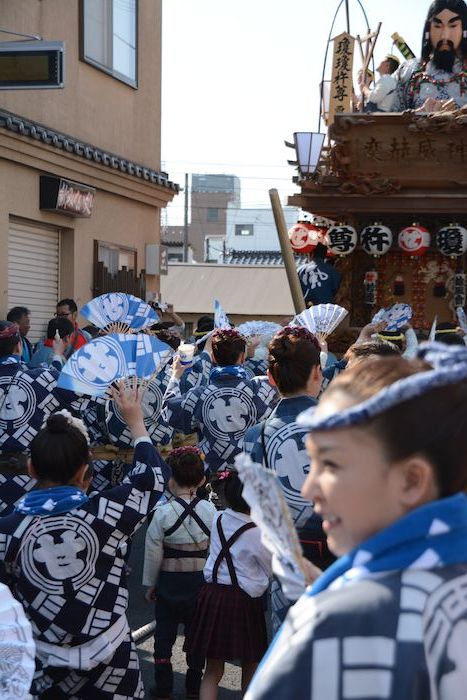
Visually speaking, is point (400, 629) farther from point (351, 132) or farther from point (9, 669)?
point (351, 132)

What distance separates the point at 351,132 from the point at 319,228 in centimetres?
177

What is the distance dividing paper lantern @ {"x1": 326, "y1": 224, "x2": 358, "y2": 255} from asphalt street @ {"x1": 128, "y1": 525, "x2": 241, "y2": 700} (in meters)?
6.04

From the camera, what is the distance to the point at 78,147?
13.6 metres

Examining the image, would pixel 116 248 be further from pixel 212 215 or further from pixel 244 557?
pixel 212 215

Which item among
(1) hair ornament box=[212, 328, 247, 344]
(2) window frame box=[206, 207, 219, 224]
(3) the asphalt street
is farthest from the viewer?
(2) window frame box=[206, 207, 219, 224]

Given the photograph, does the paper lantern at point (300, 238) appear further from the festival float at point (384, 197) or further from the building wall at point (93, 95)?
the building wall at point (93, 95)

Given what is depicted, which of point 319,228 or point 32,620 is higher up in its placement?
point 319,228

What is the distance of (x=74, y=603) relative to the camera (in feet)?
12.0

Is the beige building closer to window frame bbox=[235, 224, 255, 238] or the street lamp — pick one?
the street lamp

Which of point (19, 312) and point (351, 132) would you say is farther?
point (351, 132)

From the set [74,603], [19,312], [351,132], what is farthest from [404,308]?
[74,603]

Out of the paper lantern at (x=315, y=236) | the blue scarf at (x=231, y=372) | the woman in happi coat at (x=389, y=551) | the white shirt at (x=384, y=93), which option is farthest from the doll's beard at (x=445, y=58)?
the woman in happi coat at (x=389, y=551)

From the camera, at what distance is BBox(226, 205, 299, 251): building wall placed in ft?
222

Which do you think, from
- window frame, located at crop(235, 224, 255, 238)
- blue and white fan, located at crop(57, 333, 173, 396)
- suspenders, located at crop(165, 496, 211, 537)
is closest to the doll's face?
suspenders, located at crop(165, 496, 211, 537)
